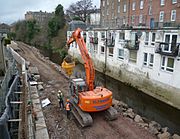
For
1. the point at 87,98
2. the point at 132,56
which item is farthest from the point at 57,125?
the point at 132,56

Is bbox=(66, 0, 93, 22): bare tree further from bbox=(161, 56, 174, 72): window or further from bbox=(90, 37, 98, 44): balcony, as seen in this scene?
bbox=(161, 56, 174, 72): window

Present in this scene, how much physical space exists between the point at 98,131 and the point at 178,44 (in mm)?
10393

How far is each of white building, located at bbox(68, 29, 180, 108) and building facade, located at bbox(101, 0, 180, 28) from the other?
2.12 m

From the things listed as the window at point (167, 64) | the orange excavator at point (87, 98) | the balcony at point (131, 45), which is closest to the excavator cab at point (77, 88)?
the orange excavator at point (87, 98)

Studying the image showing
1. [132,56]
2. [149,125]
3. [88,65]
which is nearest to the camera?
[88,65]

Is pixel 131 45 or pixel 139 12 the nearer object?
pixel 131 45

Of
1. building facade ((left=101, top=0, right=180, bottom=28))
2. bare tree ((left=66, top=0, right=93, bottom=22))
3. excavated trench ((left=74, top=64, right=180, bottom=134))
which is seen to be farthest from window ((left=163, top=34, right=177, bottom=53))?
bare tree ((left=66, top=0, right=93, bottom=22))

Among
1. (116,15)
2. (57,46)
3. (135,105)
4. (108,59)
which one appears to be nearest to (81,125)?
(135,105)

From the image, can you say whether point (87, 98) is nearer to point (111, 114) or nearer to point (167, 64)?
point (111, 114)

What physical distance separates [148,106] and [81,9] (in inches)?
1862

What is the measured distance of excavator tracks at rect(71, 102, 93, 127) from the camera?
9391mm

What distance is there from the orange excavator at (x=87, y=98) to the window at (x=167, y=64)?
8431 mm

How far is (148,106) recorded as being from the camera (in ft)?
52.7

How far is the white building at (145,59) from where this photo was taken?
49.4 feet
